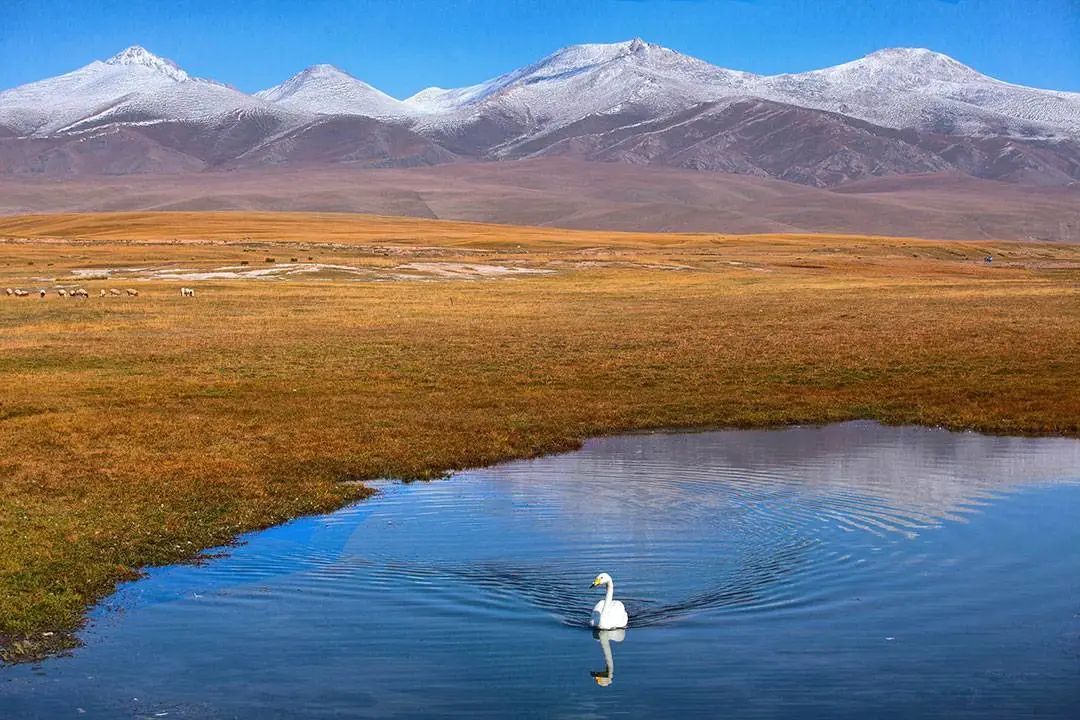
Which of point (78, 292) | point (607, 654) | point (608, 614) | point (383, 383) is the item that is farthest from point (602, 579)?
point (78, 292)

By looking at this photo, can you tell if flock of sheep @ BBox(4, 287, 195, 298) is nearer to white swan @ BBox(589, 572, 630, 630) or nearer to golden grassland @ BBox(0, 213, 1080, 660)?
golden grassland @ BBox(0, 213, 1080, 660)

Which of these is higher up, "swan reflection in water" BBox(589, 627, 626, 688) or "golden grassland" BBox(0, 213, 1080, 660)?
"golden grassland" BBox(0, 213, 1080, 660)

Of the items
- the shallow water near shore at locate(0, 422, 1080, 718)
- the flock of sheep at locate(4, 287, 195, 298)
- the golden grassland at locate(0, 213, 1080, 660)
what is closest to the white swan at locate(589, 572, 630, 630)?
the shallow water near shore at locate(0, 422, 1080, 718)

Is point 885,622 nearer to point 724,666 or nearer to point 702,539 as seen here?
point 724,666

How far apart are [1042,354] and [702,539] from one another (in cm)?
2634

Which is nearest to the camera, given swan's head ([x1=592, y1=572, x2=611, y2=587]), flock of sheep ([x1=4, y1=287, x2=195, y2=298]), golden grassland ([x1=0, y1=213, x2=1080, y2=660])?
swan's head ([x1=592, y1=572, x2=611, y2=587])

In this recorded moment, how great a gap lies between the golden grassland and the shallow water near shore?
1616mm

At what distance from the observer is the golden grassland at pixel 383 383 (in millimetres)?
22766

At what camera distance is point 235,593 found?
18562mm

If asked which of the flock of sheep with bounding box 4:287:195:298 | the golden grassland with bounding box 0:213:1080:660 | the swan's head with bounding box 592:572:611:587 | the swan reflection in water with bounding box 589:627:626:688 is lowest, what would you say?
the swan reflection in water with bounding box 589:627:626:688

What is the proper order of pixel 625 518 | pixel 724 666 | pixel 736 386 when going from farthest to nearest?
1. pixel 736 386
2. pixel 625 518
3. pixel 724 666

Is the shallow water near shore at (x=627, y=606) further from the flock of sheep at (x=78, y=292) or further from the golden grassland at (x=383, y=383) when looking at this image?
the flock of sheep at (x=78, y=292)

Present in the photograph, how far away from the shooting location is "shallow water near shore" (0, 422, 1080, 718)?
1472 cm

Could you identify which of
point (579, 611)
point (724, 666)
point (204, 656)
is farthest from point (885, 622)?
point (204, 656)
